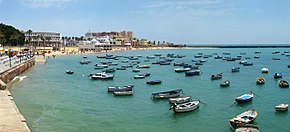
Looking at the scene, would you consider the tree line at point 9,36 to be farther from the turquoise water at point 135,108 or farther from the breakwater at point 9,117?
the breakwater at point 9,117

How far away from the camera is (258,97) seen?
36.9 m

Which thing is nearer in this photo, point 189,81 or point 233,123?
point 233,123

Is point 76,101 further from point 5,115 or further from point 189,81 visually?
point 189,81

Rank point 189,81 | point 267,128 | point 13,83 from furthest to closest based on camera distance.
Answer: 1. point 189,81
2. point 13,83
3. point 267,128

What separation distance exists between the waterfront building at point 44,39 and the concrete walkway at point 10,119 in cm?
13911

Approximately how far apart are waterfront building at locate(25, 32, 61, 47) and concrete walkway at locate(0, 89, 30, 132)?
139 metres

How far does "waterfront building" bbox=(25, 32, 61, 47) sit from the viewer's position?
166625 mm

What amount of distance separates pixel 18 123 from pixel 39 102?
12254mm

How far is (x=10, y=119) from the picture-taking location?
21.4 metres

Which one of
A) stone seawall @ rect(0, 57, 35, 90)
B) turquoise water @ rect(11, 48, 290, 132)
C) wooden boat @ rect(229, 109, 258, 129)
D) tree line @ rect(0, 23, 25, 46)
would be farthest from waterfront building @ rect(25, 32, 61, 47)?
wooden boat @ rect(229, 109, 258, 129)

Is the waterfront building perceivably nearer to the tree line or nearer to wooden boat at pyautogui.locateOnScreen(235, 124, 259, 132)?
A: the tree line

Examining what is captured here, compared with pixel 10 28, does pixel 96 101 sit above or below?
below

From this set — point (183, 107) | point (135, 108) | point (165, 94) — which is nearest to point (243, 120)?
point (183, 107)

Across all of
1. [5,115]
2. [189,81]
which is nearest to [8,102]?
[5,115]
